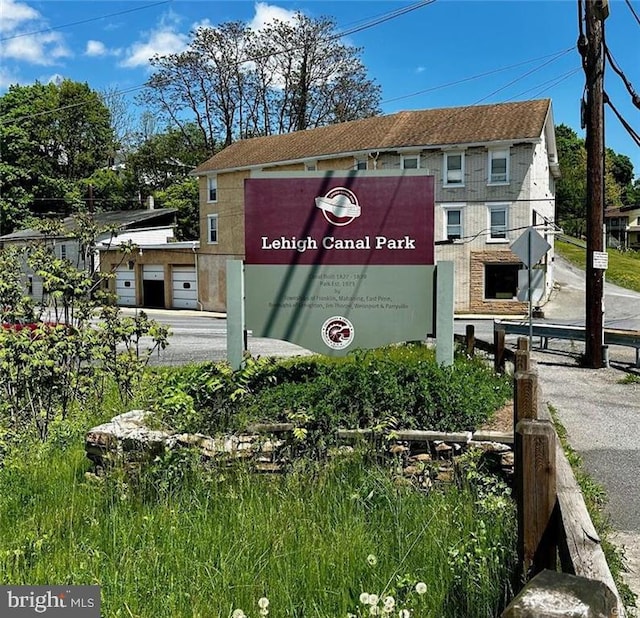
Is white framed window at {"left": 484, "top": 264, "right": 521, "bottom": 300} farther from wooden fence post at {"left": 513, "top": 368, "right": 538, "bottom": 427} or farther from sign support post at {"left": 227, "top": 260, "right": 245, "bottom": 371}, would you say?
wooden fence post at {"left": 513, "top": 368, "right": 538, "bottom": 427}

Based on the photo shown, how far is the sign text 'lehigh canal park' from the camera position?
6.75m

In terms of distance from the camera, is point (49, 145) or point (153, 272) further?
point (49, 145)

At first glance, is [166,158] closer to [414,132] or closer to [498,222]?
[414,132]

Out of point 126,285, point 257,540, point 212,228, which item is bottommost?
point 257,540

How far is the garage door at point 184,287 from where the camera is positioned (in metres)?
40.5

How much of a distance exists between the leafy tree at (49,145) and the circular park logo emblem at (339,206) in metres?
53.7

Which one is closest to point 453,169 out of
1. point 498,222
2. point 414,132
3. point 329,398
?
point 414,132

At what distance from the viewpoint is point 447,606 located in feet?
10.0

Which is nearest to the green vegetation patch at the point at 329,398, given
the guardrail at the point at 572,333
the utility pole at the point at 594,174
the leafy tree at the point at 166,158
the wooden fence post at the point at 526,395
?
the wooden fence post at the point at 526,395

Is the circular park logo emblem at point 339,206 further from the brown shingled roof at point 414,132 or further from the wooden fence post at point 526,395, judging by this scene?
the brown shingled roof at point 414,132

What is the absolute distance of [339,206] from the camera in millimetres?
6836

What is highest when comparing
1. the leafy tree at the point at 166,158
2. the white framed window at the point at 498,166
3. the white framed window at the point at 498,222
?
the leafy tree at the point at 166,158

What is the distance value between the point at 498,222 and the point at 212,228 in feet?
56.2

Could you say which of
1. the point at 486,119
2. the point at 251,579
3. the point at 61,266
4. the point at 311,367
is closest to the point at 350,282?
the point at 311,367
